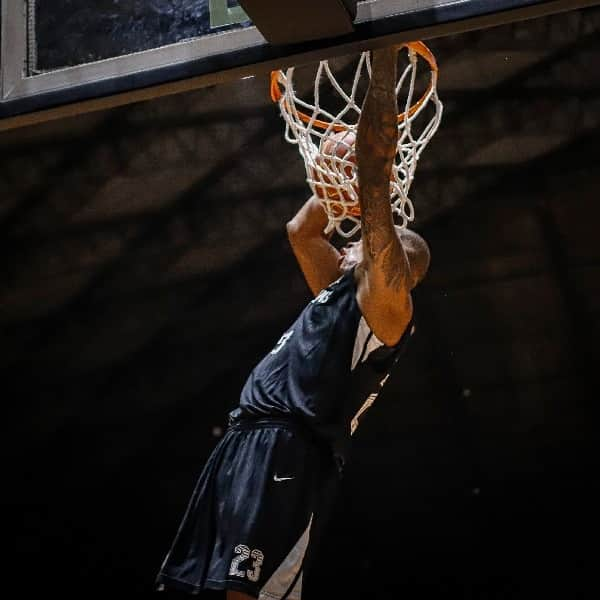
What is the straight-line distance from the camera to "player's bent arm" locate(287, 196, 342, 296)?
2.89m

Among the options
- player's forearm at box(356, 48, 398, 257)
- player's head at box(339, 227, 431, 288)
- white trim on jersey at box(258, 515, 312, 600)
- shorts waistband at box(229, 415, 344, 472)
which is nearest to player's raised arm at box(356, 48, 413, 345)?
player's forearm at box(356, 48, 398, 257)

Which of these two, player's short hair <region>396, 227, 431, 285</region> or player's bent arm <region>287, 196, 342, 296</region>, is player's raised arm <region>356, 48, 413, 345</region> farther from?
player's bent arm <region>287, 196, 342, 296</region>

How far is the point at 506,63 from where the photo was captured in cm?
475

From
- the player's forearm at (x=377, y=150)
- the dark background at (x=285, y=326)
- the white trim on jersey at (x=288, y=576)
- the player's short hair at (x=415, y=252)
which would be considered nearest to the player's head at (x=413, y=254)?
the player's short hair at (x=415, y=252)

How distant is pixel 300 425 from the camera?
8.11ft

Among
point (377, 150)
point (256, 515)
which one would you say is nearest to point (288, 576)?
point (256, 515)

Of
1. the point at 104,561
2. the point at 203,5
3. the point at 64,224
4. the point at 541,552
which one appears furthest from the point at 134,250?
the point at 203,5

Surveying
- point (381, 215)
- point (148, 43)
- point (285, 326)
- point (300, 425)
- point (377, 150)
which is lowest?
point (285, 326)

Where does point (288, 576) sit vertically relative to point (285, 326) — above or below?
above

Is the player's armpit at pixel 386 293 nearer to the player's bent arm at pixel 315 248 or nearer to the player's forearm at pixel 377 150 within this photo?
the player's forearm at pixel 377 150

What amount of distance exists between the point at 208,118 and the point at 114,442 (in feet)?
5.66

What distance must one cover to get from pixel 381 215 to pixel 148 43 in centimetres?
67

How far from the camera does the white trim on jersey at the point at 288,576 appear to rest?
2363mm

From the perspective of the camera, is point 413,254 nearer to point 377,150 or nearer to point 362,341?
point 362,341
